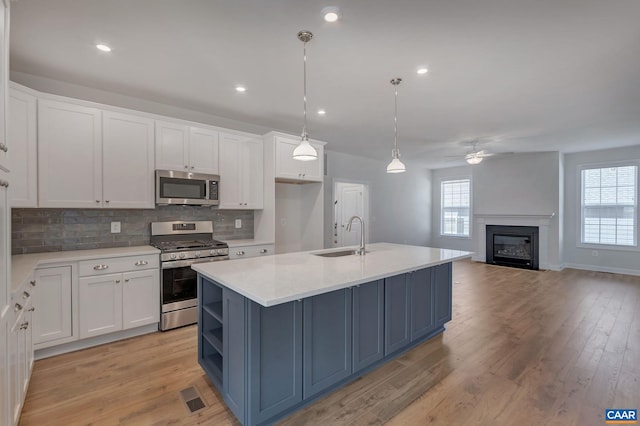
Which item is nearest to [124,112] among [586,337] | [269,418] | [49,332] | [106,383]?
[49,332]

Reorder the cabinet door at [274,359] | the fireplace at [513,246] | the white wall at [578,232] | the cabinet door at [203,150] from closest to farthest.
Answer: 1. the cabinet door at [274,359]
2. the cabinet door at [203,150]
3. the white wall at [578,232]
4. the fireplace at [513,246]

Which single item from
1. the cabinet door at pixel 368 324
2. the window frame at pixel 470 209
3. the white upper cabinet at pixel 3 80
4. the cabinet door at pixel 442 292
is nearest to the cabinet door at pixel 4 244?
the white upper cabinet at pixel 3 80

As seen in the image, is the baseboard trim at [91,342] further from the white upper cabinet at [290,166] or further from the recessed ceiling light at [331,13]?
the recessed ceiling light at [331,13]

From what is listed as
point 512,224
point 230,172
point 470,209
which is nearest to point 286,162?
point 230,172

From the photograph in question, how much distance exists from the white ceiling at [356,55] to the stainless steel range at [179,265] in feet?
5.39

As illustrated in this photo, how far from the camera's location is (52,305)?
2.63m

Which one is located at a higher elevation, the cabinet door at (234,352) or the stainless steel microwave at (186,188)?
the stainless steel microwave at (186,188)

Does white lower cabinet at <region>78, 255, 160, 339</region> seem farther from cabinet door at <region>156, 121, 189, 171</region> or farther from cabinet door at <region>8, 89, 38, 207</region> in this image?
cabinet door at <region>156, 121, 189, 171</region>

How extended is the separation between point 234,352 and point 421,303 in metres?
1.85

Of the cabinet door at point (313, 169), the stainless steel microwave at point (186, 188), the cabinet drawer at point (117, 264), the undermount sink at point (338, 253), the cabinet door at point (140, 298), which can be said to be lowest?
the cabinet door at point (140, 298)

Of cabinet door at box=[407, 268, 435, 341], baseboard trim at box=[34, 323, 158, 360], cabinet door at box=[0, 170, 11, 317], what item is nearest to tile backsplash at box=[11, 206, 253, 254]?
baseboard trim at box=[34, 323, 158, 360]

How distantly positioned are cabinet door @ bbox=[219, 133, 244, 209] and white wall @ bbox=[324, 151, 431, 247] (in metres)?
2.35

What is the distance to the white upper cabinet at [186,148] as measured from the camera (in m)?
3.44

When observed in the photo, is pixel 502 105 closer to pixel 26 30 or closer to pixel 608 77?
pixel 608 77
